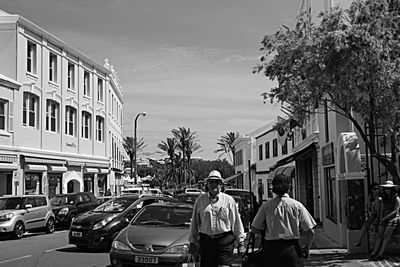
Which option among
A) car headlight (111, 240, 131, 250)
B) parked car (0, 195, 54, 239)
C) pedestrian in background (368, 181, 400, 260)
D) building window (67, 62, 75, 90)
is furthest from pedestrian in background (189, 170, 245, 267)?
building window (67, 62, 75, 90)

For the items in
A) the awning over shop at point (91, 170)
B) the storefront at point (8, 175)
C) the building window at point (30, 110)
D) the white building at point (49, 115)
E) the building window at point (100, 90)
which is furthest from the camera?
the building window at point (100, 90)

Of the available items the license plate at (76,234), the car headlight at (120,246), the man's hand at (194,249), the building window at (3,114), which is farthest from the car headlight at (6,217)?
the man's hand at (194,249)

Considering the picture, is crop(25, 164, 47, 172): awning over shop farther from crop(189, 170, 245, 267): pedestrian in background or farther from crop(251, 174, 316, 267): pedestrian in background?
crop(251, 174, 316, 267): pedestrian in background

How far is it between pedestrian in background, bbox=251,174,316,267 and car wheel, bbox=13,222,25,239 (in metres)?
14.8

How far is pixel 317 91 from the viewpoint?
37.2 feet

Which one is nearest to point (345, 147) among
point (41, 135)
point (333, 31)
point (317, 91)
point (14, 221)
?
point (317, 91)

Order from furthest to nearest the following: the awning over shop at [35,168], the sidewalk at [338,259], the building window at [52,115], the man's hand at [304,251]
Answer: the building window at [52,115]
the awning over shop at [35,168]
the sidewalk at [338,259]
the man's hand at [304,251]

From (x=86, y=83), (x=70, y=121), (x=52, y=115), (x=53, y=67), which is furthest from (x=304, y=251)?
(x=86, y=83)

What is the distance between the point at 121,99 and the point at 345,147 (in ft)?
148

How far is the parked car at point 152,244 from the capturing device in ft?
30.7

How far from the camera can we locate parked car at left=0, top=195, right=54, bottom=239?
18656 millimetres

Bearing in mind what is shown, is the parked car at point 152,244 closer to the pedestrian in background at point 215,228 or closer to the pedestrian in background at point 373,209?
the pedestrian in background at point 215,228

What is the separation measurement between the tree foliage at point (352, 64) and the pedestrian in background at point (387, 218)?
1.39 feet

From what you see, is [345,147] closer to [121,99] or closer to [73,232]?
[73,232]
